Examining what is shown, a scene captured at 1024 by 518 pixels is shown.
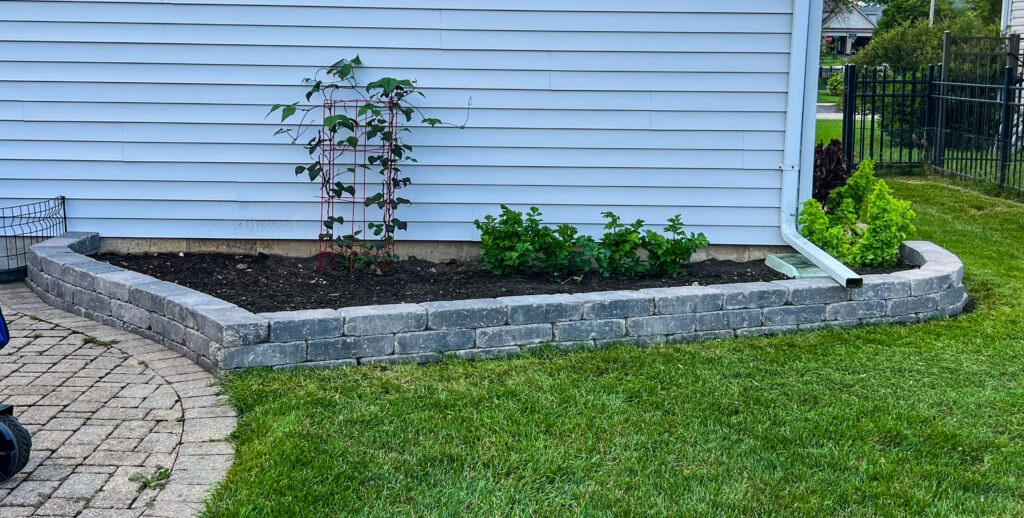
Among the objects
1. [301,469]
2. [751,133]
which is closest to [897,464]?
[301,469]

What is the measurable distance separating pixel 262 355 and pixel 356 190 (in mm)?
2035

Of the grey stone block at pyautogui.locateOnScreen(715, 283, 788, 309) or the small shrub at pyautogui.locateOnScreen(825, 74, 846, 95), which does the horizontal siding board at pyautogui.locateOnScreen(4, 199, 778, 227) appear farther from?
the small shrub at pyautogui.locateOnScreen(825, 74, 846, 95)

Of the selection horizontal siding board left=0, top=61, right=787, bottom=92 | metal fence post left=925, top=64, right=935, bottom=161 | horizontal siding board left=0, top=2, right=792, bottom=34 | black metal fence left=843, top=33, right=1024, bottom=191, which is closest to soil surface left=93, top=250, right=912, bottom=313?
horizontal siding board left=0, top=61, right=787, bottom=92

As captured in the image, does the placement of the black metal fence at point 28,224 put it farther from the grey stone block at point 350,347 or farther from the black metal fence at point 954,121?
the black metal fence at point 954,121

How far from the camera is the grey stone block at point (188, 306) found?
481 centimetres

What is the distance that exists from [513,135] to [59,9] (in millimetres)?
3094

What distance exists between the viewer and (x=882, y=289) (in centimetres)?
551

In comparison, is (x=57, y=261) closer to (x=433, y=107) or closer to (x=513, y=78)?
(x=433, y=107)

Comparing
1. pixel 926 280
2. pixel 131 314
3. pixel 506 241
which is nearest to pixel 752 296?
pixel 926 280

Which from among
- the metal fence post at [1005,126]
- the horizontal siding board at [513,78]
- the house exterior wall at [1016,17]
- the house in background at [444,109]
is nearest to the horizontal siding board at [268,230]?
the house in background at [444,109]

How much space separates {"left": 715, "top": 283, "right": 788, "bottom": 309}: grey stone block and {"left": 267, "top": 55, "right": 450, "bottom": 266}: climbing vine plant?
2.11 meters

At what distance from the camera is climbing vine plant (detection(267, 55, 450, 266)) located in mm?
6008

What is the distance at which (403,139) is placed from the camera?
632 centimetres

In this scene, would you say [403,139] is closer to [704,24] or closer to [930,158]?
[704,24]
